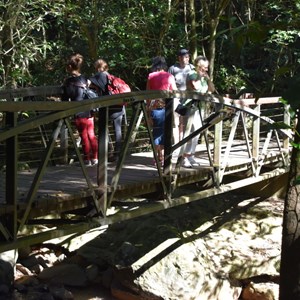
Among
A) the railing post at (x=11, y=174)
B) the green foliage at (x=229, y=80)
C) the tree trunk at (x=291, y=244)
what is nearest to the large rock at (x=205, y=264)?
the railing post at (x=11, y=174)

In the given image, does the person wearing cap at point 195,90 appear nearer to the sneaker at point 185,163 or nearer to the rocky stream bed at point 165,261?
the sneaker at point 185,163

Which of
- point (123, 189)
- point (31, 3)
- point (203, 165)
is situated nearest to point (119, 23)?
point (31, 3)

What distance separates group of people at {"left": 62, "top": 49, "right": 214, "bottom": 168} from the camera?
642 cm

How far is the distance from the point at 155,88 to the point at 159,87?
0.06 m

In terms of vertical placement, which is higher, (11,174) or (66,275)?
(11,174)

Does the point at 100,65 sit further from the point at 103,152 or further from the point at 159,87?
the point at 103,152

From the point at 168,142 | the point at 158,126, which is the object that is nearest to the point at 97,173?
the point at 168,142

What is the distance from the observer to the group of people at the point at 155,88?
21.1 ft

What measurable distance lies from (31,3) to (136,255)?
181 inches

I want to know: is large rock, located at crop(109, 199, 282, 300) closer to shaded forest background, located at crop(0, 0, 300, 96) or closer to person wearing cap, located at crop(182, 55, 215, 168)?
person wearing cap, located at crop(182, 55, 215, 168)

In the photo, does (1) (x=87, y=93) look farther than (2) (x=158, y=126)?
No

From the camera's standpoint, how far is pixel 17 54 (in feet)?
33.6

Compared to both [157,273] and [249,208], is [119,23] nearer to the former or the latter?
[249,208]

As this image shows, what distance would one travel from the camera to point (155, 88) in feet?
21.9
